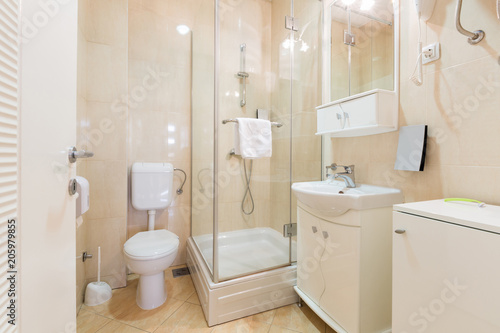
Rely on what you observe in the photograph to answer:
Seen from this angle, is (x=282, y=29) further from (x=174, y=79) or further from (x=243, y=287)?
(x=243, y=287)

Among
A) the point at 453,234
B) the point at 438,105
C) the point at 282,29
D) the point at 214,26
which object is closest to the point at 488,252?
the point at 453,234

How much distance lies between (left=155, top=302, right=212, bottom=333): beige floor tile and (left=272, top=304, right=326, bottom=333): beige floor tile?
0.46 metres

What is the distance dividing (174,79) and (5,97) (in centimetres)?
185

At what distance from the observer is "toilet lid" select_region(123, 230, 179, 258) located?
4.81ft

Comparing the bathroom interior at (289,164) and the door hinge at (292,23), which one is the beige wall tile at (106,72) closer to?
the bathroom interior at (289,164)

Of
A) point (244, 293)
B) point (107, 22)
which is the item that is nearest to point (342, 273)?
point (244, 293)

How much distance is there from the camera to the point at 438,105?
1070 millimetres

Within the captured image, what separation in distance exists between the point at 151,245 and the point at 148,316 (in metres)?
0.45

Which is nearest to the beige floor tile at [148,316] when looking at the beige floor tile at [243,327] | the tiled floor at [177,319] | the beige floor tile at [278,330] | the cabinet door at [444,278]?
the tiled floor at [177,319]

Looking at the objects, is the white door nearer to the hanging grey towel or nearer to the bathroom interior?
the bathroom interior

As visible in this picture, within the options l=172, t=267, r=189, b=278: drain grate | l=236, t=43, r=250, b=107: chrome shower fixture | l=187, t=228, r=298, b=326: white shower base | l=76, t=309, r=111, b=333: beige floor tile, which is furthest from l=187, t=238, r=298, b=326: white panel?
l=236, t=43, r=250, b=107: chrome shower fixture

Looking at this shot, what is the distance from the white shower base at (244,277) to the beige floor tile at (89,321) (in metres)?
0.62

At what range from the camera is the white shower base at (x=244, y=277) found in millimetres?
1384

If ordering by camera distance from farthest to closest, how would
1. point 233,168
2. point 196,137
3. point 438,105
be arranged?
point 196,137 < point 233,168 < point 438,105
